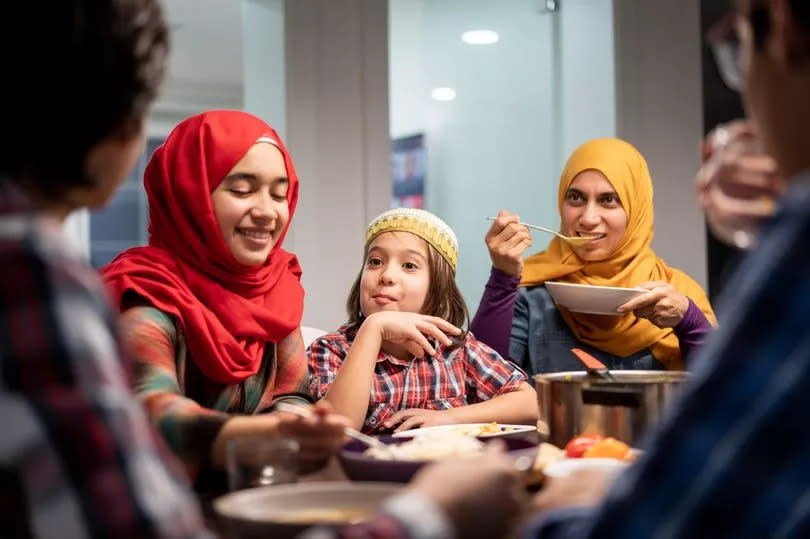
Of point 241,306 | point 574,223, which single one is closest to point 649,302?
point 574,223

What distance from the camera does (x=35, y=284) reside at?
576mm

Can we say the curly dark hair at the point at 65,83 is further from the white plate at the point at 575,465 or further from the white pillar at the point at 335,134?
the white pillar at the point at 335,134

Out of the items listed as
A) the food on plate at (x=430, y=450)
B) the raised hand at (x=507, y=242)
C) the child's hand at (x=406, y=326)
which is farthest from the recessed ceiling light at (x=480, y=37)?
the food on plate at (x=430, y=450)

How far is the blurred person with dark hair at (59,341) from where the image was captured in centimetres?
56

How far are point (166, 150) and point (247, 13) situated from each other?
1932 mm

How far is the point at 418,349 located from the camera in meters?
2.09

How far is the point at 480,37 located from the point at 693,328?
2134 mm

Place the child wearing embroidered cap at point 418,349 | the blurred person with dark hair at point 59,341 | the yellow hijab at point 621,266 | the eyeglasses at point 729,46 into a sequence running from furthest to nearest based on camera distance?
the yellow hijab at point 621,266 → the child wearing embroidered cap at point 418,349 → the eyeglasses at point 729,46 → the blurred person with dark hair at point 59,341

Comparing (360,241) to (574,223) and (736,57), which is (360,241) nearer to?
(574,223)

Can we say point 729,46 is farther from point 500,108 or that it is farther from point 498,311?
point 500,108

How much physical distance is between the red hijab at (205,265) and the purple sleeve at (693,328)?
1142 mm

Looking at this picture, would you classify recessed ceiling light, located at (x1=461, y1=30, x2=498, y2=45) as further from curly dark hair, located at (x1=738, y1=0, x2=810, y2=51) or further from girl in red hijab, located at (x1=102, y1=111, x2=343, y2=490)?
curly dark hair, located at (x1=738, y1=0, x2=810, y2=51)

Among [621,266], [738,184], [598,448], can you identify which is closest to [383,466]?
[598,448]

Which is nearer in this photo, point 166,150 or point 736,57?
point 736,57
